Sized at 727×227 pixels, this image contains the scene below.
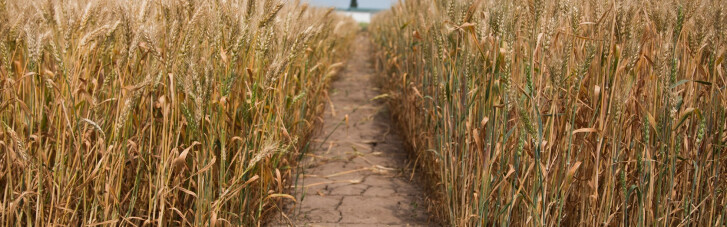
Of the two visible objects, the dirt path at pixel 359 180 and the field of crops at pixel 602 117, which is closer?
the field of crops at pixel 602 117

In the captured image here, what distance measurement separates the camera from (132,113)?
2217 millimetres

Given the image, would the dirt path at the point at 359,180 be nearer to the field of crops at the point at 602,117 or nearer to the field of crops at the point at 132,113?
the field of crops at the point at 132,113

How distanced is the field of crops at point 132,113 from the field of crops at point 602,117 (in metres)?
0.79

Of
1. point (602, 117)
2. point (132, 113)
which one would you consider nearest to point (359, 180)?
point (132, 113)

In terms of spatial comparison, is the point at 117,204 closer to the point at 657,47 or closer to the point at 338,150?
the point at 657,47

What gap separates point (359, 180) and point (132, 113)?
1.90m

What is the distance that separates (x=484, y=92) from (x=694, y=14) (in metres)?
0.75

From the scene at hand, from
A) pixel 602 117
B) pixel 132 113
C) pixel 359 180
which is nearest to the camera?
pixel 602 117

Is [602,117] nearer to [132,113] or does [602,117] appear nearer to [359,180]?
[132,113]

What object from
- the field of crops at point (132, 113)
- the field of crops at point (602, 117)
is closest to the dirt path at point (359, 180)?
the field of crops at point (132, 113)

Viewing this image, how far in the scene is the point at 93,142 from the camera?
2.27m

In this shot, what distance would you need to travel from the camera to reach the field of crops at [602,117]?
6.60 ft

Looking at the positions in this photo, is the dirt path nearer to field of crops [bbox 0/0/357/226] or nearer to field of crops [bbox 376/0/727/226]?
field of crops [bbox 0/0/357/226]

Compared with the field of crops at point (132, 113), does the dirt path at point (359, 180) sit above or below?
below
